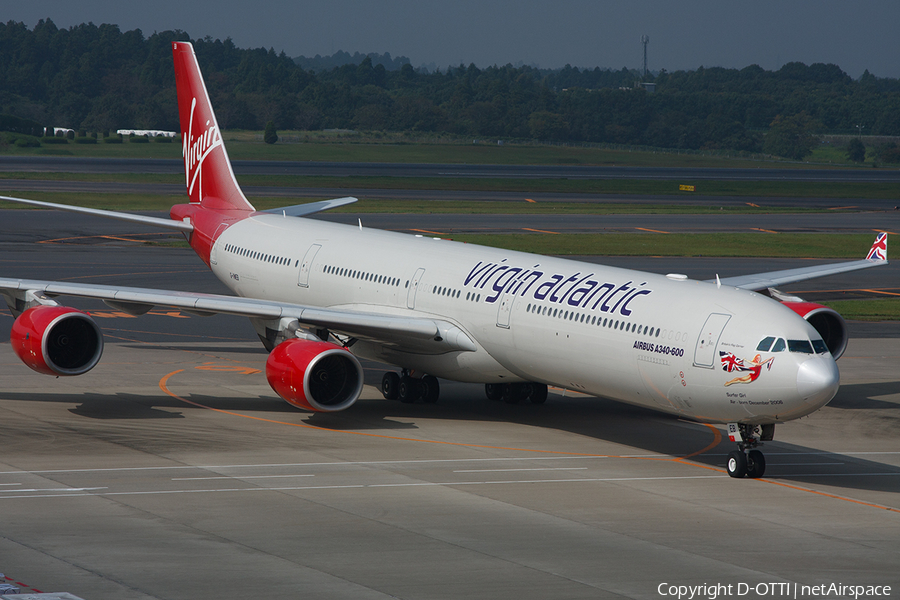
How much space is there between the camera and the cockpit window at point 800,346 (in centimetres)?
2233

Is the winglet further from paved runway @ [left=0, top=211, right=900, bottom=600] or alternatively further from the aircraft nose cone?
the aircraft nose cone

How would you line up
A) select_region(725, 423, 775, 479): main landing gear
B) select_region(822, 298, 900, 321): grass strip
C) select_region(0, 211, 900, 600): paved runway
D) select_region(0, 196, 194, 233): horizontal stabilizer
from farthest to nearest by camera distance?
select_region(822, 298, 900, 321): grass strip < select_region(0, 196, 194, 233): horizontal stabilizer < select_region(725, 423, 775, 479): main landing gear < select_region(0, 211, 900, 600): paved runway

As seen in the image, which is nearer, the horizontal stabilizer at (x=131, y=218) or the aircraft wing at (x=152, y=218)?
the aircraft wing at (x=152, y=218)

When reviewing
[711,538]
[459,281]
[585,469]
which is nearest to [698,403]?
[585,469]

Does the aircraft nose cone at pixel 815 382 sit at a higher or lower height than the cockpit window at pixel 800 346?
lower

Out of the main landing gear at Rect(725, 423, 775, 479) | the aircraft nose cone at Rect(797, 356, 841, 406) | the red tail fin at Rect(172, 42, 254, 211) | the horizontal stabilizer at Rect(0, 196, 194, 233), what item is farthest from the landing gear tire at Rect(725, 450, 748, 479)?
the red tail fin at Rect(172, 42, 254, 211)

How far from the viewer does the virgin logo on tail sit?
40444 mm

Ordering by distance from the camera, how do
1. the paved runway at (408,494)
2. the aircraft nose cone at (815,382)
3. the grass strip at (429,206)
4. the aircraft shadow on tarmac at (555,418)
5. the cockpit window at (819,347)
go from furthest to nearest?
1. the grass strip at (429,206)
2. the aircraft shadow on tarmac at (555,418)
3. the cockpit window at (819,347)
4. the aircraft nose cone at (815,382)
5. the paved runway at (408,494)

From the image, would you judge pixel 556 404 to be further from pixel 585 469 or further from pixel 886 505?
pixel 886 505

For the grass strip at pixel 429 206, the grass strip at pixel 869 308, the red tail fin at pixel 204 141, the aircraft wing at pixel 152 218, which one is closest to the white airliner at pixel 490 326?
the aircraft wing at pixel 152 218

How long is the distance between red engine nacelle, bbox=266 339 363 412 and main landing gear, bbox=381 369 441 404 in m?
3.86

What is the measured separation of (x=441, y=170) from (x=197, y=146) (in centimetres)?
10737

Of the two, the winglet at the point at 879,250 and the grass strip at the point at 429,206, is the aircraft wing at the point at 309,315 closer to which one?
the winglet at the point at 879,250

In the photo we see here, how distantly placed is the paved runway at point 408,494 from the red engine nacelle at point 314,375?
0.96 meters
